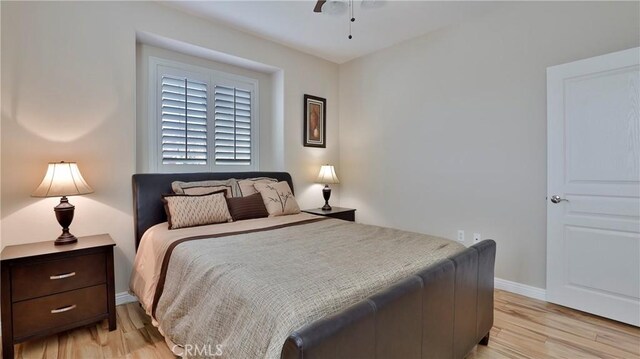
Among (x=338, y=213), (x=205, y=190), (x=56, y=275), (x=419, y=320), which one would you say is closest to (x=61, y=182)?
(x=56, y=275)

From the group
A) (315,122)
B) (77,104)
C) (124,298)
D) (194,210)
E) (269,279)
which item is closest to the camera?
(269,279)

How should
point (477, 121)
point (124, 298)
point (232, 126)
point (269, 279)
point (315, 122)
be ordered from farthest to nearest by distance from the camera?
point (315, 122)
point (232, 126)
point (477, 121)
point (124, 298)
point (269, 279)

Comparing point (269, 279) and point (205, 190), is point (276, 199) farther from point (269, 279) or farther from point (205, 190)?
point (269, 279)

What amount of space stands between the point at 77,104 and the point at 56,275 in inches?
51.9

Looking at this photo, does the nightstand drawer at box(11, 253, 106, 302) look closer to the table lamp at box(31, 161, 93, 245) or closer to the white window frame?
the table lamp at box(31, 161, 93, 245)

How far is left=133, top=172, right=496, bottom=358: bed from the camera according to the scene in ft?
3.42

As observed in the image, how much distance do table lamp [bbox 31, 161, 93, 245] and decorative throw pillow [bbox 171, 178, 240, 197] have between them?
706 mm

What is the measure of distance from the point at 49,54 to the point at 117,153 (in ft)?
2.79

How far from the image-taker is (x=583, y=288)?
2422 mm

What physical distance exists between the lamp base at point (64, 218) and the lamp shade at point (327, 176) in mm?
2579

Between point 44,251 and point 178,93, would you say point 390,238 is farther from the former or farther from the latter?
point 178,93

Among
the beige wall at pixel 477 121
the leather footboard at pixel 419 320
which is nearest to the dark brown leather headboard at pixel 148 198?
the leather footboard at pixel 419 320

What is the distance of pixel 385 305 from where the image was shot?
1205mm

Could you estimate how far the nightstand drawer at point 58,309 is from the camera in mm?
1897
